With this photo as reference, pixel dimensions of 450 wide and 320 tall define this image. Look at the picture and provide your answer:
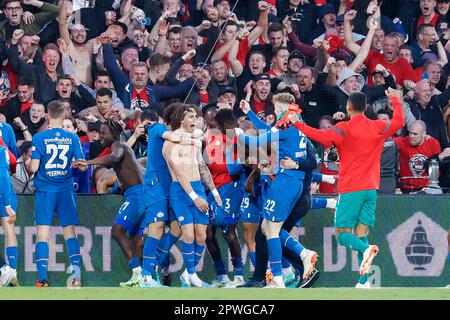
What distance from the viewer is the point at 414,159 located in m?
16.1

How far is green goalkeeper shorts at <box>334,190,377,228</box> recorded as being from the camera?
13164mm

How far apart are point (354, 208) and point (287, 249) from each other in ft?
4.26

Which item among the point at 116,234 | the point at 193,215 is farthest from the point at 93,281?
the point at 193,215

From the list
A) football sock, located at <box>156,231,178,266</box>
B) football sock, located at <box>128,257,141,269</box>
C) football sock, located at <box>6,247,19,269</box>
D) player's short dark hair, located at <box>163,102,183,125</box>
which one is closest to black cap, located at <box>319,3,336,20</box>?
player's short dark hair, located at <box>163,102,183,125</box>

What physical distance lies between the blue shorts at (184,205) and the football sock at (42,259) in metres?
1.64

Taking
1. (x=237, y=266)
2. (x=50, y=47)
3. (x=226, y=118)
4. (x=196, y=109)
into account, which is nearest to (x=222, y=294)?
(x=196, y=109)

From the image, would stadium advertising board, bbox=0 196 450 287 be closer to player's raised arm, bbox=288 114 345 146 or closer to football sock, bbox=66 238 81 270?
football sock, bbox=66 238 81 270

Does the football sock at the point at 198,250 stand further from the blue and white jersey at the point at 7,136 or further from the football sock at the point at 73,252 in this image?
the blue and white jersey at the point at 7,136

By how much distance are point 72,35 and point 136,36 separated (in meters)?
0.83

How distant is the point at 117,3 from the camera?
57.9ft

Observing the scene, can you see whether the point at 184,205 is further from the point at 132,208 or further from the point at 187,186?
the point at 132,208

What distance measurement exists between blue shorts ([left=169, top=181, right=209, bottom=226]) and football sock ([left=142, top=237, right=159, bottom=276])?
35 centimetres

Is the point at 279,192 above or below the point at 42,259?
above
